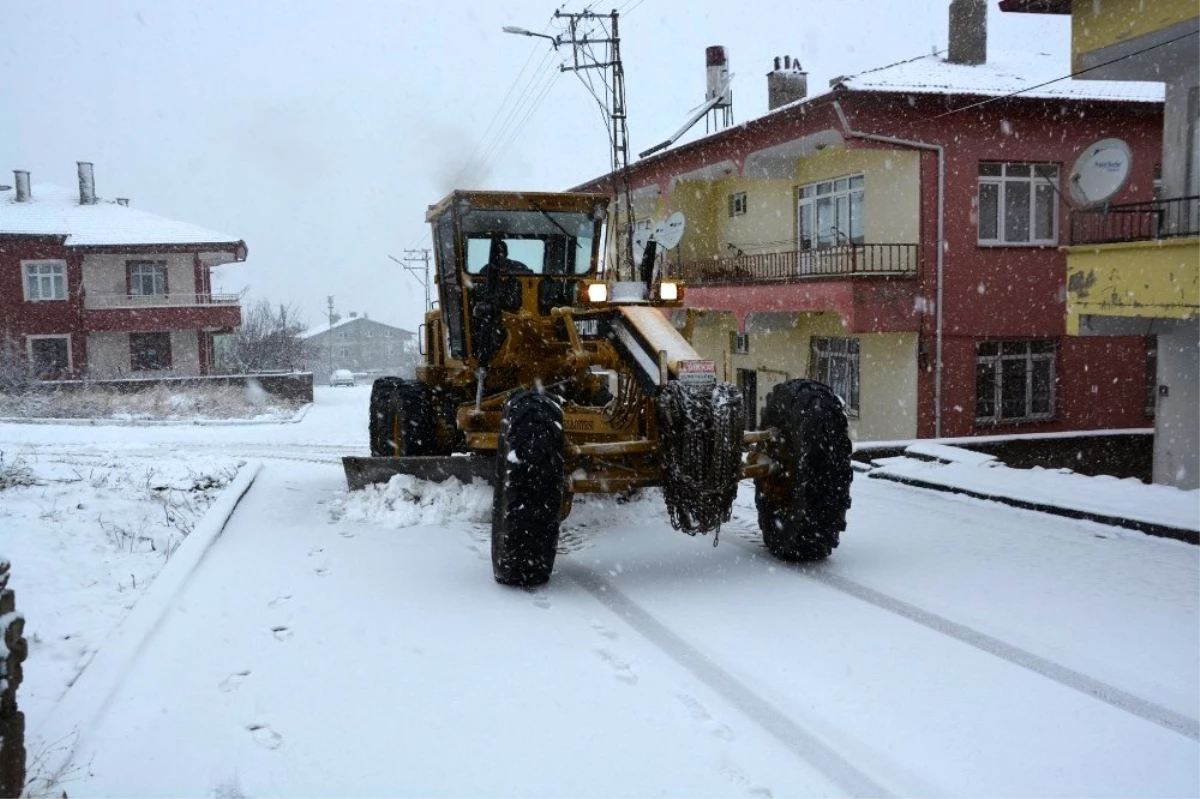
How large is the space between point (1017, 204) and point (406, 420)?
40.7ft

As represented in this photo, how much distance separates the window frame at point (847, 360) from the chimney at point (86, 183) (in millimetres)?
34250

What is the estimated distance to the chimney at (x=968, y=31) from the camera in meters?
19.3

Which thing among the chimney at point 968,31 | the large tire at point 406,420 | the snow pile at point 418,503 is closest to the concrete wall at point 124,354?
the large tire at point 406,420

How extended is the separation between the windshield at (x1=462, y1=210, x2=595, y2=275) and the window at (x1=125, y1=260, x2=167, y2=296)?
113 ft

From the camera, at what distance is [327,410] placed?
3166cm

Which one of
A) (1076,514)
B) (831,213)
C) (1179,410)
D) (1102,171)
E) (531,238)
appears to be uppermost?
(831,213)

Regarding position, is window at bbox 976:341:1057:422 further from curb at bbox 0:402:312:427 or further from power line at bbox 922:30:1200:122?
curb at bbox 0:402:312:427

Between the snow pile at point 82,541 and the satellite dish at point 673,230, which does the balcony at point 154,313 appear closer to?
the snow pile at point 82,541

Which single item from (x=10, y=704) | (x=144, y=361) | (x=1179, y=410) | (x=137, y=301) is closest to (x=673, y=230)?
(x=1179, y=410)

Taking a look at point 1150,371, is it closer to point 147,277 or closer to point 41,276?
point 147,277

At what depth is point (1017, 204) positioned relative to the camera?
18016 millimetres

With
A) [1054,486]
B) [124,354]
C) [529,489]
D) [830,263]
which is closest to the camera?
[529,489]

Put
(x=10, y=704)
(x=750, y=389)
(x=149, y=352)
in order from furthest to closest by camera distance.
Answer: (x=149, y=352), (x=750, y=389), (x=10, y=704)

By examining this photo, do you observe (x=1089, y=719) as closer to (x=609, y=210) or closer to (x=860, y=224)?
(x=609, y=210)
